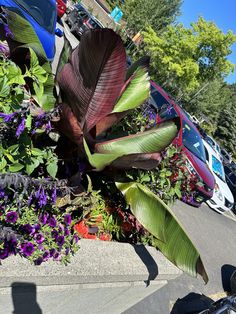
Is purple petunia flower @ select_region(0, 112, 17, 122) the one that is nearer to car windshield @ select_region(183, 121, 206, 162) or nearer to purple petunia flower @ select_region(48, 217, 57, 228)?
purple petunia flower @ select_region(48, 217, 57, 228)

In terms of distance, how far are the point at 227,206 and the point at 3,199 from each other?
10.4 m

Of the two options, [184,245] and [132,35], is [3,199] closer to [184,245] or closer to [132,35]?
[184,245]

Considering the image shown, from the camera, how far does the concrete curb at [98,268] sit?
2510mm

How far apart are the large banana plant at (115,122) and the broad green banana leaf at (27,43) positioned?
181 mm

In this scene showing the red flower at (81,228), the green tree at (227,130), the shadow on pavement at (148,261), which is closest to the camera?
the red flower at (81,228)

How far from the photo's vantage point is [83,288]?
303 cm

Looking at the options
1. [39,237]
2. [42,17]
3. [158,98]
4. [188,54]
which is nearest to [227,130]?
Result: [188,54]

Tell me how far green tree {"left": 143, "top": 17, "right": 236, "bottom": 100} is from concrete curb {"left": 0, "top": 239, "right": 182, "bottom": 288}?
74.6 feet

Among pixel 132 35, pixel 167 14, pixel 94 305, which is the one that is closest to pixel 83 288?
pixel 94 305

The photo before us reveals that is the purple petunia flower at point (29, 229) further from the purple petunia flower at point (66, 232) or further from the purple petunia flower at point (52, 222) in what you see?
the purple petunia flower at point (66, 232)

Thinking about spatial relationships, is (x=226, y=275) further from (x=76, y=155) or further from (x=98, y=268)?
(x=76, y=155)

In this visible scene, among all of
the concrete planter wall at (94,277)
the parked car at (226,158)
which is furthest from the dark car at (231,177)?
the concrete planter wall at (94,277)

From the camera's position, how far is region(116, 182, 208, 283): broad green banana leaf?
10.2ft

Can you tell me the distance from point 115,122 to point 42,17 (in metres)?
5.26
